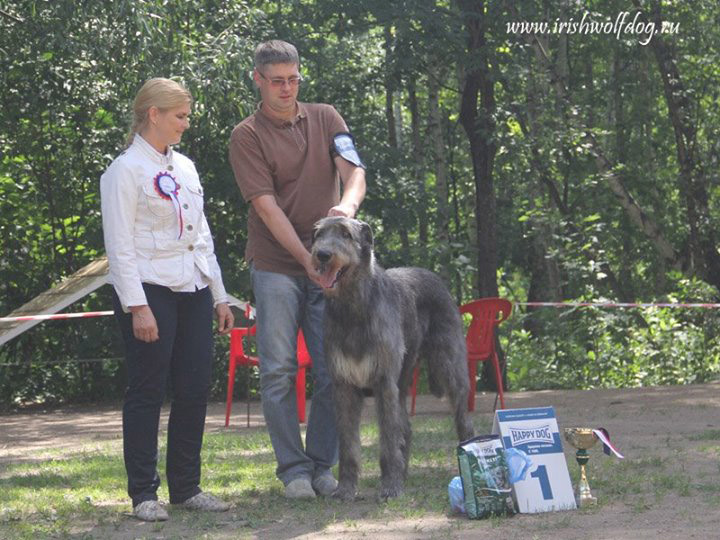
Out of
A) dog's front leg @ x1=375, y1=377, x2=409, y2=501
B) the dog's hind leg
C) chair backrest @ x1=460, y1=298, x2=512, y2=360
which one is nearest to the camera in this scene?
dog's front leg @ x1=375, y1=377, x2=409, y2=501

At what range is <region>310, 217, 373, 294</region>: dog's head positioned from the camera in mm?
5039

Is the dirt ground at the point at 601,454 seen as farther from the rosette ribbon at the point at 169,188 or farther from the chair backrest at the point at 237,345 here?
the rosette ribbon at the point at 169,188

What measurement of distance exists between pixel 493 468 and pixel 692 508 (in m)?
0.88

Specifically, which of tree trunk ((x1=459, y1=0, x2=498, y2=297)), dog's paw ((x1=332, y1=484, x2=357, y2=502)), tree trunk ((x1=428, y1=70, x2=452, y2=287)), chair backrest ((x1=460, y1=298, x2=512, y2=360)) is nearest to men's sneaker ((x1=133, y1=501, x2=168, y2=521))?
dog's paw ((x1=332, y1=484, x2=357, y2=502))

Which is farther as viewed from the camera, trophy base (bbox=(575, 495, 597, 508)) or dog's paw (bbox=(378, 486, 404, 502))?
dog's paw (bbox=(378, 486, 404, 502))

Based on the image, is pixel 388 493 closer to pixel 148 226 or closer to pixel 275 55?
pixel 148 226

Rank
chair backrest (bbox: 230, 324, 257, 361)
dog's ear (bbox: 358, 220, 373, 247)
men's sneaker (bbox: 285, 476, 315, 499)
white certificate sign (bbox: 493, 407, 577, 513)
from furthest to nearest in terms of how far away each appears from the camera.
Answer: chair backrest (bbox: 230, 324, 257, 361), men's sneaker (bbox: 285, 476, 315, 499), dog's ear (bbox: 358, 220, 373, 247), white certificate sign (bbox: 493, 407, 577, 513)

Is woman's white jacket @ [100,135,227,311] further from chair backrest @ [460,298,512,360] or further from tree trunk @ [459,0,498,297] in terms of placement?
tree trunk @ [459,0,498,297]

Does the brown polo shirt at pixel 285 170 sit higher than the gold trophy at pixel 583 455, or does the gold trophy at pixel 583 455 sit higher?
the brown polo shirt at pixel 285 170

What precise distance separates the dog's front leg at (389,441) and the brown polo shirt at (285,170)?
28.7 inches

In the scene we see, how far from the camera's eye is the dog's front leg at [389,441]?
5.32 meters

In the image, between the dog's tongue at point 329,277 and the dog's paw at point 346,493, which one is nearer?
the dog's tongue at point 329,277

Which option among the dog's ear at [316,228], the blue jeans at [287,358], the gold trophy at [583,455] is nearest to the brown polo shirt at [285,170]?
the blue jeans at [287,358]

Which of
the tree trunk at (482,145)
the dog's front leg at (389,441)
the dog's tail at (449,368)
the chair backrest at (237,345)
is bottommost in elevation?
the dog's front leg at (389,441)
